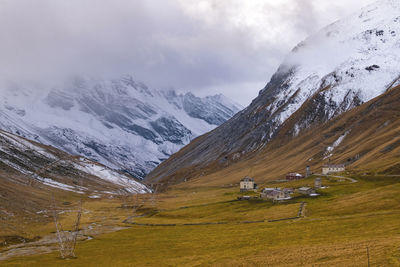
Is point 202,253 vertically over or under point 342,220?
under

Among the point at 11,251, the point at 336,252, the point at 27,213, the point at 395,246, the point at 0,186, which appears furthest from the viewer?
the point at 0,186

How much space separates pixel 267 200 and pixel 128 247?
65385 millimetres

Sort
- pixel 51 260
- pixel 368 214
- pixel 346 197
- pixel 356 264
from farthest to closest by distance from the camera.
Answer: pixel 346 197 → pixel 368 214 → pixel 51 260 → pixel 356 264

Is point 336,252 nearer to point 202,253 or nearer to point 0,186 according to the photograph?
point 202,253

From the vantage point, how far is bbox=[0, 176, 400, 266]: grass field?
64.9 meters

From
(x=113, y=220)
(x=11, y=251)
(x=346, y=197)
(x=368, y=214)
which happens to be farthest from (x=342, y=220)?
(x=113, y=220)

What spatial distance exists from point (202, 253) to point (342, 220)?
3158 centimetres

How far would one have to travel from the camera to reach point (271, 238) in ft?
294

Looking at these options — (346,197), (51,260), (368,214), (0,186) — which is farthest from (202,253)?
(0,186)

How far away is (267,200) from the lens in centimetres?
15525

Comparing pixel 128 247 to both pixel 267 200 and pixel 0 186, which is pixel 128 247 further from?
pixel 0 186

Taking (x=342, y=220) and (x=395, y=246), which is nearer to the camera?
(x=395, y=246)

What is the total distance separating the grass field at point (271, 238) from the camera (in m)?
64.9

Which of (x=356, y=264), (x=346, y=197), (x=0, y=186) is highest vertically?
(x=0, y=186)
